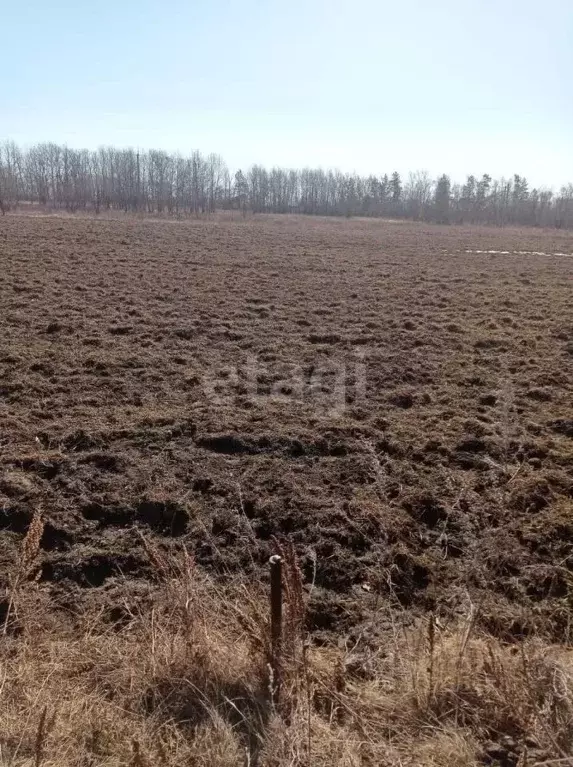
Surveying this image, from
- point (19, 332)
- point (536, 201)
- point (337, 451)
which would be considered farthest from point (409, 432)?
point (536, 201)

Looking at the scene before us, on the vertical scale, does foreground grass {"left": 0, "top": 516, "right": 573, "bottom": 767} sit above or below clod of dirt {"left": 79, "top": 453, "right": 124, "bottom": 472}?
below

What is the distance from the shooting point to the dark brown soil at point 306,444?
3508mm

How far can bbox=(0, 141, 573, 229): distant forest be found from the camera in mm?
72812

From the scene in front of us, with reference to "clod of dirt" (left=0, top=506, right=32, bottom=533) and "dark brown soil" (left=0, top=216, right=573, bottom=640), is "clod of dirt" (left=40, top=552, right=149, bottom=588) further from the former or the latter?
"clod of dirt" (left=0, top=506, right=32, bottom=533)

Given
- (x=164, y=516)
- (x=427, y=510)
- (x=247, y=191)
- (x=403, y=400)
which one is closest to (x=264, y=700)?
(x=164, y=516)

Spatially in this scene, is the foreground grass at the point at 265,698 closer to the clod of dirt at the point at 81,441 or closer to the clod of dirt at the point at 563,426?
the clod of dirt at the point at 81,441

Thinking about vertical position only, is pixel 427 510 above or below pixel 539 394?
below

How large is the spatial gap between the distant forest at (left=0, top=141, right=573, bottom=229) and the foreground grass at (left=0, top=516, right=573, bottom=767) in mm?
70593

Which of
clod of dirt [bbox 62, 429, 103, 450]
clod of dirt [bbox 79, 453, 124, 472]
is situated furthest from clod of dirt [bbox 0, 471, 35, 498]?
clod of dirt [bbox 62, 429, 103, 450]

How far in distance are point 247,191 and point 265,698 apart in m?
90.9

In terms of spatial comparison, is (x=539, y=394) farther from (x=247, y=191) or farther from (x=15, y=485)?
(x=247, y=191)

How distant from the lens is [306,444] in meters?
5.16

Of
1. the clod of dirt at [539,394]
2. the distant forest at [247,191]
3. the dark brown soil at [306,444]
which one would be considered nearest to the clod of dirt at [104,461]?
the dark brown soil at [306,444]

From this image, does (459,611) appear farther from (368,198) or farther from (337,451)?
(368,198)
